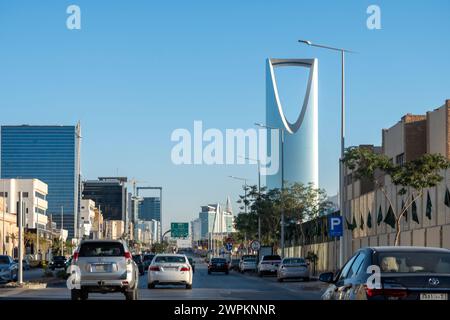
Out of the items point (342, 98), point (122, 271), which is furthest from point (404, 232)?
point (122, 271)

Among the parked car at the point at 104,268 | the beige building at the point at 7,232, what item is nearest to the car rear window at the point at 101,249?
the parked car at the point at 104,268

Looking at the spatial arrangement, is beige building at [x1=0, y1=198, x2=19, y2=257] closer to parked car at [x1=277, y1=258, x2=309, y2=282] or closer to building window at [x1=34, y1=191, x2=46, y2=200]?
building window at [x1=34, y1=191, x2=46, y2=200]

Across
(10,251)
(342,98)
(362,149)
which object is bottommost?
(10,251)

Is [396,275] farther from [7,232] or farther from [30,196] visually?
[30,196]

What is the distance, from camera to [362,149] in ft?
124

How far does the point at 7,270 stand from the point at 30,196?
4734 inches

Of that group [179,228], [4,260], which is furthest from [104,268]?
[179,228]

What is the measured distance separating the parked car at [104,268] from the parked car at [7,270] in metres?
17.1

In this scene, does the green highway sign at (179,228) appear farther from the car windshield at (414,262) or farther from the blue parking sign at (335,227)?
the car windshield at (414,262)

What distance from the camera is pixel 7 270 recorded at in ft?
140

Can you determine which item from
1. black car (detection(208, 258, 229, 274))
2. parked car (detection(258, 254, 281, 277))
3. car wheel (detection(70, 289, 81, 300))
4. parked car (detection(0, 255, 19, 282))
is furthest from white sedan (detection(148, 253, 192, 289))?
black car (detection(208, 258, 229, 274))
